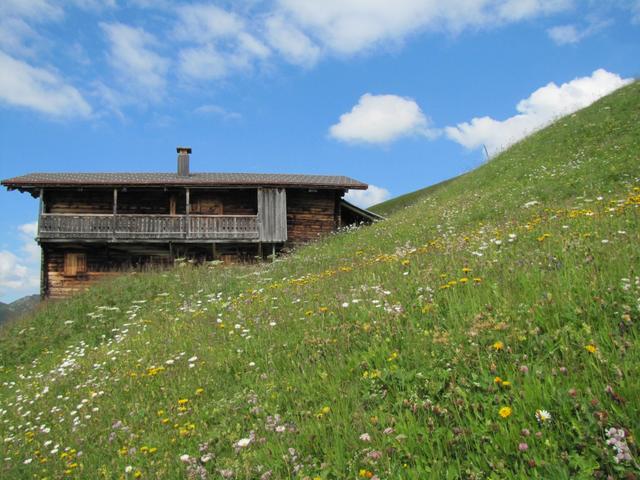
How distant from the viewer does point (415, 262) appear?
7629 millimetres

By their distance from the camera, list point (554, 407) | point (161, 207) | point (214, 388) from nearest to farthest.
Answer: point (554, 407) < point (214, 388) < point (161, 207)

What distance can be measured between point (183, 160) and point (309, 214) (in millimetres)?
9130

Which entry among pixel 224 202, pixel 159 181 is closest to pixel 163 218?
pixel 159 181

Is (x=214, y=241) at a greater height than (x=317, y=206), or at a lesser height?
lesser

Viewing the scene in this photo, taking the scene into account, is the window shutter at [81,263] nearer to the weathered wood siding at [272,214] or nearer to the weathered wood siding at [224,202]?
the weathered wood siding at [224,202]

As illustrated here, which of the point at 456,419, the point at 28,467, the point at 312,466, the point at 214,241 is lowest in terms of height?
the point at 28,467

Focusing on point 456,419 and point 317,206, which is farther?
point 317,206

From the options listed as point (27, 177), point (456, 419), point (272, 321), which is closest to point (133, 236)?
point (27, 177)

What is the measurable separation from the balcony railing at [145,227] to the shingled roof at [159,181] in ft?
5.96

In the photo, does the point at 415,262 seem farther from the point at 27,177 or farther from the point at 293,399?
the point at 27,177

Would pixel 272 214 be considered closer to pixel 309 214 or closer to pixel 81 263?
pixel 309 214

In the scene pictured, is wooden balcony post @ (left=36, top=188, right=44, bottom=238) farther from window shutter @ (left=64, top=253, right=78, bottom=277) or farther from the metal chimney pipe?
the metal chimney pipe

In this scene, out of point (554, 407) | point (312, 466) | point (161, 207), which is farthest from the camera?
point (161, 207)

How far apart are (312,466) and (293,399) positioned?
1.06 m
